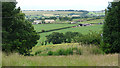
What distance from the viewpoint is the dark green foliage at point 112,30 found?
1298 centimetres

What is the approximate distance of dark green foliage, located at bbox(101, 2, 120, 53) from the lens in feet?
42.6

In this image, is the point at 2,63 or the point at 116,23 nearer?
the point at 2,63

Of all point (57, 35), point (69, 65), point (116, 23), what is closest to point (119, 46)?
point (116, 23)

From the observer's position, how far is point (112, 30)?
13.3m

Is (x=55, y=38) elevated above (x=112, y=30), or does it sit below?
below

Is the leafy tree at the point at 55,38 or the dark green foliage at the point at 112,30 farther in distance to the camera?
the leafy tree at the point at 55,38

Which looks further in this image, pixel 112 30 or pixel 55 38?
pixel 55 38

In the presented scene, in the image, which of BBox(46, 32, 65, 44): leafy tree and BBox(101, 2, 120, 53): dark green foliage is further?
BBox(46, 32, 65, 44): leafy tree

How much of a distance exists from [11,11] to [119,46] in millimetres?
9221

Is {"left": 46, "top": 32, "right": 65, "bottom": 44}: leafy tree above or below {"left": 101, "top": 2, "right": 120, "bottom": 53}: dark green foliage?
below

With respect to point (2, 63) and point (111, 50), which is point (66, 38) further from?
point (2, 63)

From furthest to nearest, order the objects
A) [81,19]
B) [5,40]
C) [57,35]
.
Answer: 1. [81,19]
2. [57,35]
3. [5,40]

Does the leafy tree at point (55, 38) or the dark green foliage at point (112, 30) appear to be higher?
the dark green foliage at point (112, 30)

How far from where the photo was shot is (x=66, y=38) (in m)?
45.2
